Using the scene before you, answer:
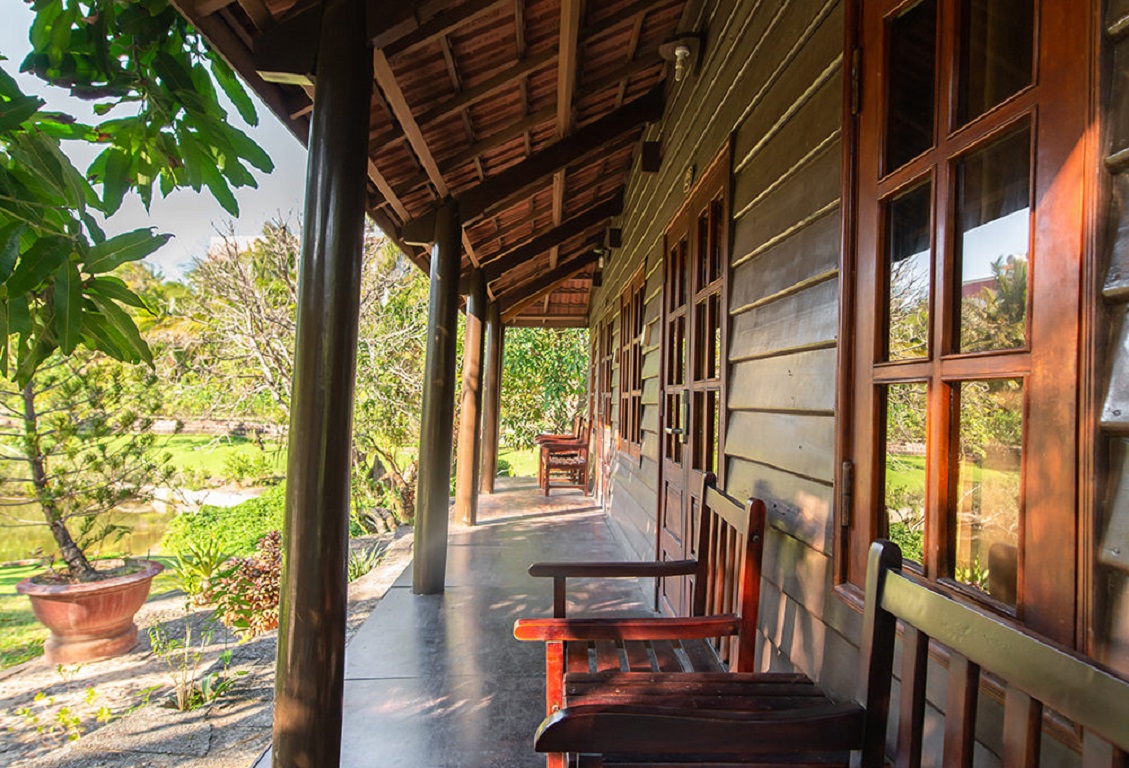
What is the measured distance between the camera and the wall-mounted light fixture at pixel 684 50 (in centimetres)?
309

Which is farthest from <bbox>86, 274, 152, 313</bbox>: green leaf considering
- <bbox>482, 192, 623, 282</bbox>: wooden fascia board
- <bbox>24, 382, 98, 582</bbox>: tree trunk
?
<bbox>482, 192, 623, 282</bbox>: wooden fascia board

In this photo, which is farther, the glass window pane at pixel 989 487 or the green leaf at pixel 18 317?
the green leaf at pixel 18 317

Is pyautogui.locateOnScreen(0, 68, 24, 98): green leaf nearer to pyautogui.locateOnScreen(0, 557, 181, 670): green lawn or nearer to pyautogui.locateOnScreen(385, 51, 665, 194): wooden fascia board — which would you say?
pyautogui.locateOnScreen(385, 51, 665, 194): wooden fascia board

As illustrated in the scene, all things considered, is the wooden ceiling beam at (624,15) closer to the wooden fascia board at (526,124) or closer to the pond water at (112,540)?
the wooden fascia board at (526,124)

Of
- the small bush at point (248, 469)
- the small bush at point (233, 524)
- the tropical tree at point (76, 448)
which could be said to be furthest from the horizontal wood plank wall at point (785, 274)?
the small bush at point (248, 469)

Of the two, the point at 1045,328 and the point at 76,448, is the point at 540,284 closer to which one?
the point at 76,448

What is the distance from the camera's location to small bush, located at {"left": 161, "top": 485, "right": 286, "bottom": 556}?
23.9 ft

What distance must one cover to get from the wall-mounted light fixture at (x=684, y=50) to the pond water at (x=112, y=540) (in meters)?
5.92

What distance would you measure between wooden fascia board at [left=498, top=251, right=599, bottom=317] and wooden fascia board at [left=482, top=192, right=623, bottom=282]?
1.51 meters

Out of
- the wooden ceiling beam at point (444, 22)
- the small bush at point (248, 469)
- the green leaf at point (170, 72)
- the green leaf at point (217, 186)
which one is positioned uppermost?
the wooden ceiling beam at point (444, 22)

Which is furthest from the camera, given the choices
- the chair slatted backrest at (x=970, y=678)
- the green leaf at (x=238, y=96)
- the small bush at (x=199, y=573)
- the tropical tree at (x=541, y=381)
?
the tropical tree at (x=541, y=381)

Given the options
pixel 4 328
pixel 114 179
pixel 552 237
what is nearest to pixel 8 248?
pixel 4 328

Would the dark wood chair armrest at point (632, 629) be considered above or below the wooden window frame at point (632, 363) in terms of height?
below

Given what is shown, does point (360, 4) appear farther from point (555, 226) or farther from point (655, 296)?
point (555, 226)
